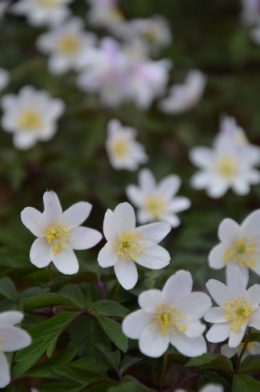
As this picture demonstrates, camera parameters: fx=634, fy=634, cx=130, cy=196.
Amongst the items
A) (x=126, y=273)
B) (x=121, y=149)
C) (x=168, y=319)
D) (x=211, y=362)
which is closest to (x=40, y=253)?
(x=126, y=273)

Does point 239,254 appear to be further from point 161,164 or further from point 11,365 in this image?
point 161,164

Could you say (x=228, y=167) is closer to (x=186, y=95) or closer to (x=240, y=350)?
(x=186, y=95)

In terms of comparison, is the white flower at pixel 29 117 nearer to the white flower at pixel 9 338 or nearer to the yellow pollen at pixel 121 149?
the yellow pollen at pixel 121 149

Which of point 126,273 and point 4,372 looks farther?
point 126,273

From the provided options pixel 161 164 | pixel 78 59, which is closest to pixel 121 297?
pixel 161 164

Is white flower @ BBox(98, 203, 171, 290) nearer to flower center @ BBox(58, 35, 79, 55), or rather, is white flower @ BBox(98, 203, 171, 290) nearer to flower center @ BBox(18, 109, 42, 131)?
flower center @ BBox(18, 109, 42, 131)

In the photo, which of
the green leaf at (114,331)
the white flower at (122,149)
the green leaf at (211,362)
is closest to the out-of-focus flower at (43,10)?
the white flower at (122,149)
